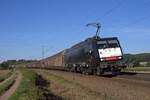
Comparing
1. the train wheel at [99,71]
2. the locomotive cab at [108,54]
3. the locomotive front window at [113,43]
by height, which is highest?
the locomotive front window at [113,43]

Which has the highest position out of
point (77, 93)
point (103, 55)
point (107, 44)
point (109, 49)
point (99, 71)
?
point (107, 44)

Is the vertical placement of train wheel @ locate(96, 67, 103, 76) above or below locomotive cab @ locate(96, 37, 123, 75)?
below

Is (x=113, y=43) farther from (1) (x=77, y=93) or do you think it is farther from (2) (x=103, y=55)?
(1) (x=77, y=93)

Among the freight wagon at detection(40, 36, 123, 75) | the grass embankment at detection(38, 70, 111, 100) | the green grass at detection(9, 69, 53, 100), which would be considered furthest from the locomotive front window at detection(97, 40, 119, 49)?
the green grass at detection(9, 69, 53, 100)

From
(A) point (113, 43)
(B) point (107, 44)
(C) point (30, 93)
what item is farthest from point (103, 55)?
(C) point (30, 93)

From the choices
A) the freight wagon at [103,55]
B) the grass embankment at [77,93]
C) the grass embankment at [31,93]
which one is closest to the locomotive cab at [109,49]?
the freight wagon at [103,55]

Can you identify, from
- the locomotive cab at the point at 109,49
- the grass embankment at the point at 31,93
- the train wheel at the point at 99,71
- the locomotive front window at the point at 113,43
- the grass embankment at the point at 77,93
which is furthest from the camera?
the locomotive front window at the point at 113,43

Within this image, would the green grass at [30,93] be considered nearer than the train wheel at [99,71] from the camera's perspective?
Yes

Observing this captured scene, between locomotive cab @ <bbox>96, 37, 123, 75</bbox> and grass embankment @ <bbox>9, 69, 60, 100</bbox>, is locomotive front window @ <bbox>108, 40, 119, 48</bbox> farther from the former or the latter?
grass embankment @ <bbox>9, 69, 60, 100</bbox>

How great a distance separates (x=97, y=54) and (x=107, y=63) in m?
1.41

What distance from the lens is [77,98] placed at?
1830cm

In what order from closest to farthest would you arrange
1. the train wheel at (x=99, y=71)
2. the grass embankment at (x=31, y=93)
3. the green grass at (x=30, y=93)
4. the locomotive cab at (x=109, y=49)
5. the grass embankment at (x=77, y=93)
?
1. the green grass at (x=30, y=93)
2. the grass embankment at (x=31, y=93)
3. the grass embankment at (x=77, y=93)
4. the locomotive cab at (x=109, y=49)
5. the train wheel at (x=99, y=71)

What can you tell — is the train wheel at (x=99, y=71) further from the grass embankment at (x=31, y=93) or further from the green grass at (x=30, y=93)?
the green grass at (x=30, y=93)

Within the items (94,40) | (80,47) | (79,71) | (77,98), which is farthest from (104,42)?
(77,98)
